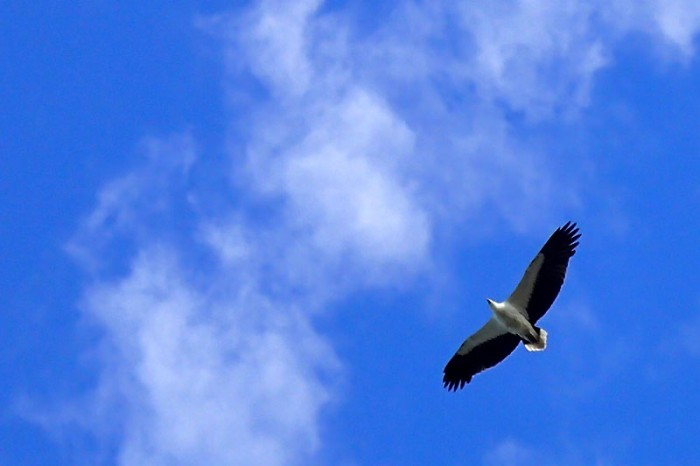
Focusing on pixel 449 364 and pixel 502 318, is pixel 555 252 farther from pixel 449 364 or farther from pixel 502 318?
pixel 449 364

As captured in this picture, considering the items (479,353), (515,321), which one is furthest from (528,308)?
(479,353)

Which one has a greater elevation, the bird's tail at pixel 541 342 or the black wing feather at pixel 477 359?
the black wing feather at pixel 477 359

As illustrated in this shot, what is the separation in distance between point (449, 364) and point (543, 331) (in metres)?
3.07

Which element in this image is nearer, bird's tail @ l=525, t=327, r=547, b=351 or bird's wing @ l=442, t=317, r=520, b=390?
bird's tail @ l=525, t=327, r=547, b=351

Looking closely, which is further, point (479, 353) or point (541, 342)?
point (479, 353)

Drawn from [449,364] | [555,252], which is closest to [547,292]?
[555,252]

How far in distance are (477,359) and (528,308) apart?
7.60 feet

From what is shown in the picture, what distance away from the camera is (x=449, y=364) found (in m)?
37.1

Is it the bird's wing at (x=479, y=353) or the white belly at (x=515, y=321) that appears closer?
the white belly at (x=515, y=321)

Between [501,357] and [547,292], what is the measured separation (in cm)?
250

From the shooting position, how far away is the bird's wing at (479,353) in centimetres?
3622

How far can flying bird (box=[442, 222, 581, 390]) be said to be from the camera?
34906 mm

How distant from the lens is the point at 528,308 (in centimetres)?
3541

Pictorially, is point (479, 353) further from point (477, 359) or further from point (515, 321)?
point (515, 321)
